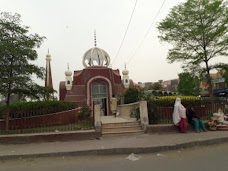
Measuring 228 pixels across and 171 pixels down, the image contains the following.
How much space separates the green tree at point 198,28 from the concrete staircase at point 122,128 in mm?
6679

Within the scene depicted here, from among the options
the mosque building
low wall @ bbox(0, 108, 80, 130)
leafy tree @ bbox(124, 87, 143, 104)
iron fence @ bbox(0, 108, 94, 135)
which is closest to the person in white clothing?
iron fence @ bbox(0, 108, 94, 135)

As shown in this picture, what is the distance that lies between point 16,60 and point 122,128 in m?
6.57

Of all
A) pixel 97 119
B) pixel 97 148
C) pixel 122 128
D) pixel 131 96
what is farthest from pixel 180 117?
pixel 131 96

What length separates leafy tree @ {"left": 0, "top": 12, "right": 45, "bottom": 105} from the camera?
1328 centimetres

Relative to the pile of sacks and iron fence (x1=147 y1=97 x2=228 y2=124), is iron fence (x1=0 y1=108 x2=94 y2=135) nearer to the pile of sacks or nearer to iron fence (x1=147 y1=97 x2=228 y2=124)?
iron fence (x1=147 y1=97 x2=228 y2=124)

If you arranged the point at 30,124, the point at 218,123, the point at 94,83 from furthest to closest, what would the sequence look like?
the point at 94,83 → the point at 30,124 → the point at 218,123

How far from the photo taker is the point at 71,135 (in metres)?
12.5

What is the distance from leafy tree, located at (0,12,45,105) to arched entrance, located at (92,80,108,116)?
19846 mm

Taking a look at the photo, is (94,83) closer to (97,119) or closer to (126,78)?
(126,78)

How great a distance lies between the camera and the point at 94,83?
3425cm

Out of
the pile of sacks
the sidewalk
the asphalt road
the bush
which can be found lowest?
the asphalt road

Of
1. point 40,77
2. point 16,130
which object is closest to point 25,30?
point 40,77

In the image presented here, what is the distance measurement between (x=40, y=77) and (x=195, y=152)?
901 centimetres

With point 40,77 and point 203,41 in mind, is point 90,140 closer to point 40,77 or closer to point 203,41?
point 40,77
